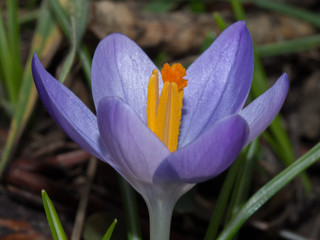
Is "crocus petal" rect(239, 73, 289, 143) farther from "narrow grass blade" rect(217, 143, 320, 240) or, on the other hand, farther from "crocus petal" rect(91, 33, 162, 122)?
"crocus petal" rect(91, 33, 162, 122)

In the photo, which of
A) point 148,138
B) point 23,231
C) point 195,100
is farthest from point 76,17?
point 148,138

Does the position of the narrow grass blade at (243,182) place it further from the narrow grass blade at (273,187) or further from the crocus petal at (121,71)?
the crocus petal at (121,71)

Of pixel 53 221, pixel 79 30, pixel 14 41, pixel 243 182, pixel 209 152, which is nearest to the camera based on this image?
pixel 209 152

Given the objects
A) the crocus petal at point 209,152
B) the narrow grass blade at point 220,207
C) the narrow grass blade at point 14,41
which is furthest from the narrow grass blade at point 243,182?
the narrow grass blade at point 14,41

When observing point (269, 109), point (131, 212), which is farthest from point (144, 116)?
point (269, 109)

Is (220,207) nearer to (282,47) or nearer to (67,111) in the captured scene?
(67,111)

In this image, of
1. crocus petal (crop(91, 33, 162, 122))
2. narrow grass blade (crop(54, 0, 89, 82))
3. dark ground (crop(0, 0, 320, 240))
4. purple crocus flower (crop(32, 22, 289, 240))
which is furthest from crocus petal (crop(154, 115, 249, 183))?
narrow grass blade (crop(54, 0, 89, 82))

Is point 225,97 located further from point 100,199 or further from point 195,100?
point 100,199
